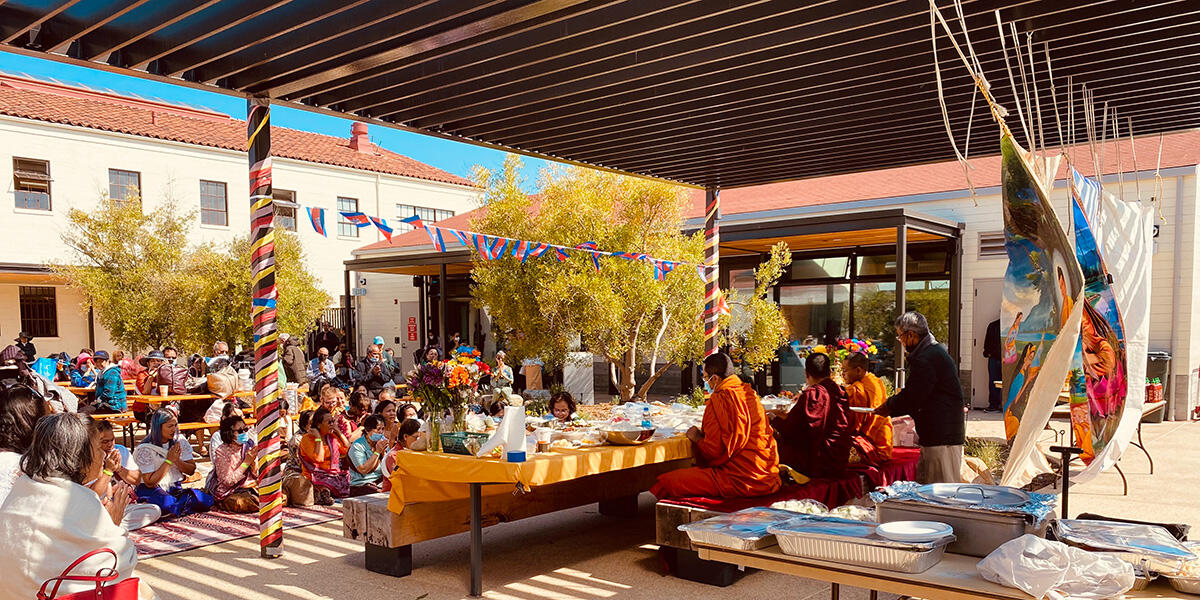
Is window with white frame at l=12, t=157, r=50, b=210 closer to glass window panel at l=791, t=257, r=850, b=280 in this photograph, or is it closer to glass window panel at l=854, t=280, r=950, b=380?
glass window panel at l=791, t=257, r=850, b=280

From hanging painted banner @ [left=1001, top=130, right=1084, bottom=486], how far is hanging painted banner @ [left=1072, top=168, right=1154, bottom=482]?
32.0 inches

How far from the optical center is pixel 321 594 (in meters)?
5.13

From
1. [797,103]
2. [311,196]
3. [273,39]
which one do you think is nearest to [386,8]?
[273,39]

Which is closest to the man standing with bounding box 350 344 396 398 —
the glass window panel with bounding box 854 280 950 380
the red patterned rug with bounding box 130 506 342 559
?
the red patterned rug with bounding box 130 506 342 559

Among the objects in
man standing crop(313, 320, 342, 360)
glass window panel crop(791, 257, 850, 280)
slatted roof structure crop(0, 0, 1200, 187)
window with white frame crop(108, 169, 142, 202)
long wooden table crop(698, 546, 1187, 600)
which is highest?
window with white frame crop(108, 169, 142, 202)

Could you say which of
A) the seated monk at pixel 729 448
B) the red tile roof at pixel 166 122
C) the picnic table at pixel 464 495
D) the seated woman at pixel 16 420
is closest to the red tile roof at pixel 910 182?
the seated monk at pixel 729 448

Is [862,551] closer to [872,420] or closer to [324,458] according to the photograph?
[872,420]

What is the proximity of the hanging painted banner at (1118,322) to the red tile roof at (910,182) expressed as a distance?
6.85 m

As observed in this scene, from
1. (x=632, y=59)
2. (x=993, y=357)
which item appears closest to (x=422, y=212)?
(x=993, y=357)

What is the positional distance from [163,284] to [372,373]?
634 centimetres

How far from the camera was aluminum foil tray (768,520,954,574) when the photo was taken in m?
2.70

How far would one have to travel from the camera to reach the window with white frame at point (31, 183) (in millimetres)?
19859

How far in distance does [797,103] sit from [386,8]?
3263mm

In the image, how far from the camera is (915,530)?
2852 mm
